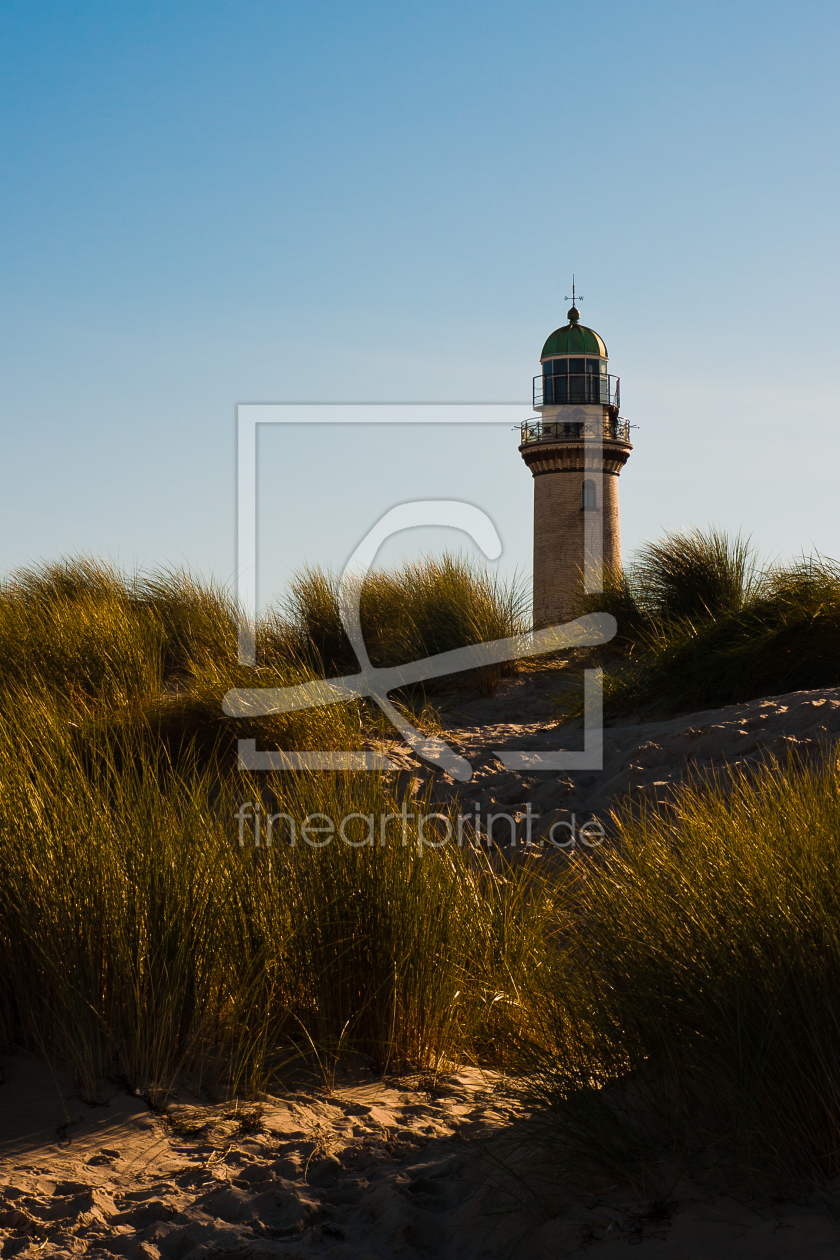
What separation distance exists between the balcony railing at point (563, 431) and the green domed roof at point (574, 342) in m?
1.75

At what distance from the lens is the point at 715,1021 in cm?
205

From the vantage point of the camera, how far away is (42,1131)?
2.42 m

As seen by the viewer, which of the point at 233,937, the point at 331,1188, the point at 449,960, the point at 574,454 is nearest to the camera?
the point at 331,1188

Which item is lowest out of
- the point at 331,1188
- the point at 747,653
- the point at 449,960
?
the point at 331,1188

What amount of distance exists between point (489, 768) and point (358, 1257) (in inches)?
160

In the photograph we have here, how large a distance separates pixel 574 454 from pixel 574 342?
3.03m

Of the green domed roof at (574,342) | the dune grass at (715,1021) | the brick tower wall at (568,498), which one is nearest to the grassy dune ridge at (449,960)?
the dune grass at (715,1021)

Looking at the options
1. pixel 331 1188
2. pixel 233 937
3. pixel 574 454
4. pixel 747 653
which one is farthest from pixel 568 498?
pixel 331 1188

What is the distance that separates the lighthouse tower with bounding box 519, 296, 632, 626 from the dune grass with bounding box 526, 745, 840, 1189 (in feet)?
67.7

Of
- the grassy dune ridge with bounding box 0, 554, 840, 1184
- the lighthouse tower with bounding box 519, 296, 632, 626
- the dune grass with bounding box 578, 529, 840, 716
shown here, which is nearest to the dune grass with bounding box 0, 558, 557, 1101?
the grassy dune ridge with bounding box 0, 554, 840, 1184

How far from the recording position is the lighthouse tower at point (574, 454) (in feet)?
77.8

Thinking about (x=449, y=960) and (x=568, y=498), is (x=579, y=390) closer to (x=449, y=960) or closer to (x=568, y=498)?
(x=568, y=498)

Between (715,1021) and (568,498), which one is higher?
(568,498)

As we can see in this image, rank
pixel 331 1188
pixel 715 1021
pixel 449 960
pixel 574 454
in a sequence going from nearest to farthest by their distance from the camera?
pixel 715 1021, pixel 331 1188, pixel 449 960, pixel 574 454
